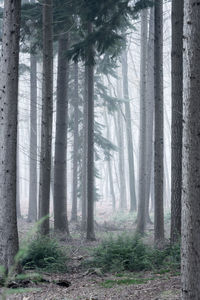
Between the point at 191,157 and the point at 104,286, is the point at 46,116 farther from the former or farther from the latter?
the point at 191,157

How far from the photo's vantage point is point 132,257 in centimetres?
969

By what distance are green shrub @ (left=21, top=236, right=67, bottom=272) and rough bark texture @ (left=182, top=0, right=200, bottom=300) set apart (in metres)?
4.54

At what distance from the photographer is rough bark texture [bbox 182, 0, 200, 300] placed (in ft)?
18.2

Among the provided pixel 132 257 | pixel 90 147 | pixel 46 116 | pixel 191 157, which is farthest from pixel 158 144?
pixel 191 157

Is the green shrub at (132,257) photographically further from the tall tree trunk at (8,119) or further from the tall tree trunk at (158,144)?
the tall tree trunk at (8,119)

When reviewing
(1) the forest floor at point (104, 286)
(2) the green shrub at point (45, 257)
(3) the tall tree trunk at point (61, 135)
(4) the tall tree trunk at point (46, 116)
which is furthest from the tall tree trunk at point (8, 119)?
(3) the tall tree trunk at point (61, 135)

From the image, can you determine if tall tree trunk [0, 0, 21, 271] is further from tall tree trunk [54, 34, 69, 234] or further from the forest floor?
tall tree trunk [54, 34, 69, 234]

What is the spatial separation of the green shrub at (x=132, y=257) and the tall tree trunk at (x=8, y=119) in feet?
8.55

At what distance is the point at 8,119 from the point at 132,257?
14.7 ft

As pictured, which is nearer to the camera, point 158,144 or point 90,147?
point 158,144

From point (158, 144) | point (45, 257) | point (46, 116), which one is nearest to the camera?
point (45, 257)

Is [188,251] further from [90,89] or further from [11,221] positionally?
[90,89]

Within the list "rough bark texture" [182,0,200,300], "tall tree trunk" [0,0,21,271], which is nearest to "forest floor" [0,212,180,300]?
"tall tree trunk" [0,0,21,271]

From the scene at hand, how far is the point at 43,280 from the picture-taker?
27.0ft
